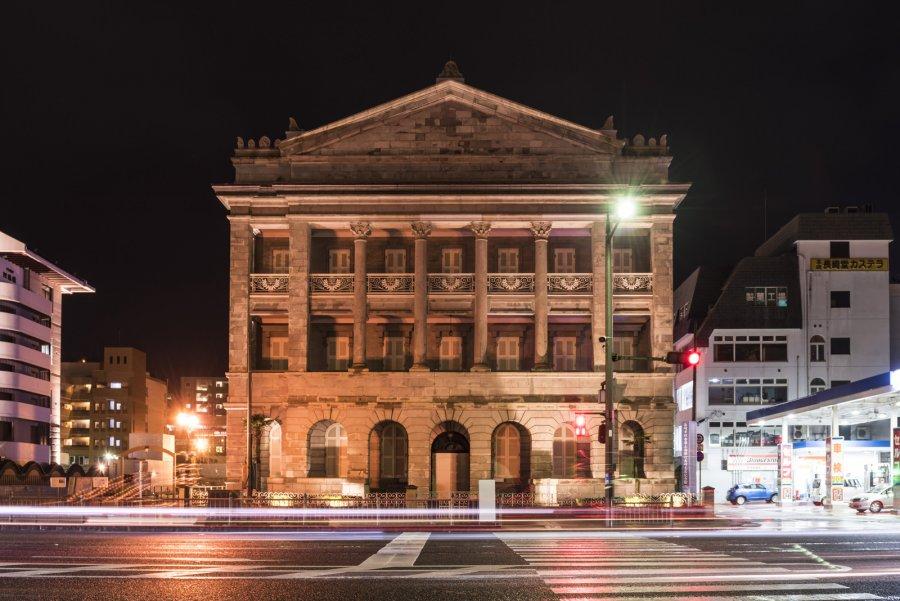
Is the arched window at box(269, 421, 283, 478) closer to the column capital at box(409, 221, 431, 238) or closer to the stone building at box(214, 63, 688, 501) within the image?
the stone building at box(214, 63, 688, 501)

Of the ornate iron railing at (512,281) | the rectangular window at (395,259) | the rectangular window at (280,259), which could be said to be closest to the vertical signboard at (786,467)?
the ornate iron railing at (512,281)

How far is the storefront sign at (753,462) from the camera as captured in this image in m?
63.3

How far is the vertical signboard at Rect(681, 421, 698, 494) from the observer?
6475cm

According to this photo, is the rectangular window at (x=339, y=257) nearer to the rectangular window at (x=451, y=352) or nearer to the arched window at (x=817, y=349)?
the rectangular window at (x=451, y=352)

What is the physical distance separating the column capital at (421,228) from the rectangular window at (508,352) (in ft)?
22.6

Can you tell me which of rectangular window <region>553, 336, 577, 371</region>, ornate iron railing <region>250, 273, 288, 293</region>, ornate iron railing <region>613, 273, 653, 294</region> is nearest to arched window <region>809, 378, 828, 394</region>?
ornate iron railing <region>613, 273, 653, 294</region>

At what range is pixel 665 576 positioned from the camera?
17.2 m

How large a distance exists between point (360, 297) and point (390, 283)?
1897 millimetres

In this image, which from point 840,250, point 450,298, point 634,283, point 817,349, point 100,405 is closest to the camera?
point 634,283

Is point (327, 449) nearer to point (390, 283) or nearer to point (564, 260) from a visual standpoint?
point (390, 283)

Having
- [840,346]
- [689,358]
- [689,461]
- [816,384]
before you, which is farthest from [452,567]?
[840,346]

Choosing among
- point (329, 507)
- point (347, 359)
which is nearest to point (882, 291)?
point (347, 359)

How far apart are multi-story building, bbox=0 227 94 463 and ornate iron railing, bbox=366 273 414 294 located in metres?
44.8

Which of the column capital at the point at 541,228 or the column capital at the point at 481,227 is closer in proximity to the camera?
the column capital at the point at 541,228
